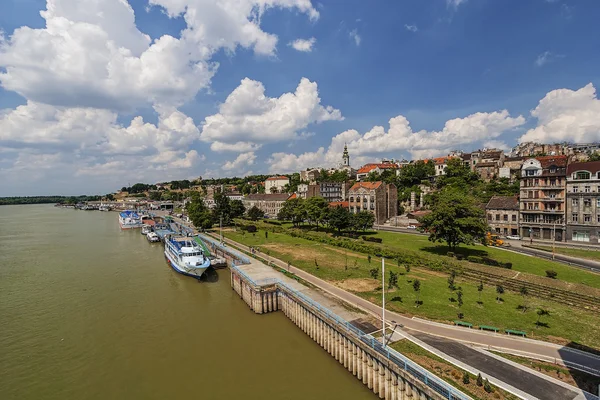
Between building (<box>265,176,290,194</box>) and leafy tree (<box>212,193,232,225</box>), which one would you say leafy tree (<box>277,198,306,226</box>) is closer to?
leafy tree (<box>212,193,232,225</box>)

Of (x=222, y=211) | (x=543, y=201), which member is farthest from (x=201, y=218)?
(x=543, y=201)

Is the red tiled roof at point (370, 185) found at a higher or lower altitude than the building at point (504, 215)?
higher

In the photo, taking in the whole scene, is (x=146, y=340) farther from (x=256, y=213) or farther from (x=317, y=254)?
(x=256, y=213)

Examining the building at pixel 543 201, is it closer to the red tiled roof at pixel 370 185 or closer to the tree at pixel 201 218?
the red tiled roof at pixel 370 185

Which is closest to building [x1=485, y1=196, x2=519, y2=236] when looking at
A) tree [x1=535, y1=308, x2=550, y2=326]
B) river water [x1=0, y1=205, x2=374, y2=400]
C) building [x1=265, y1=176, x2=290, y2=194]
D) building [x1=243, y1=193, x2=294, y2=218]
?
tree [x1=535, y1=308, x2=550, y2=326]

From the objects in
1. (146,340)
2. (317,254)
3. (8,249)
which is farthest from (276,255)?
(8,249)

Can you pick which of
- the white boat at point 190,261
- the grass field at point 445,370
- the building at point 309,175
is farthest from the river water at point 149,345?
the building at point 309,175
